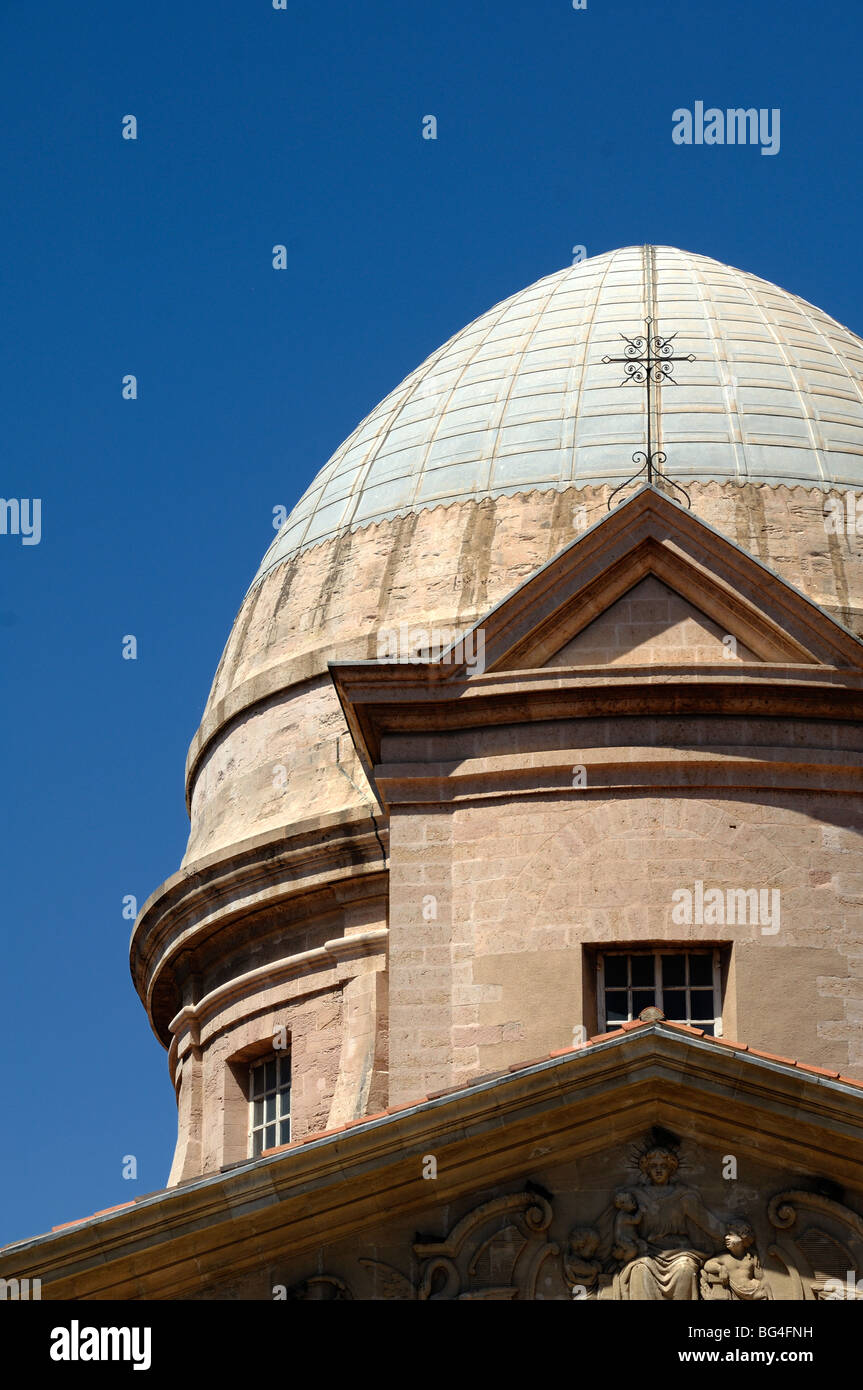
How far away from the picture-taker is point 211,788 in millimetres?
38406

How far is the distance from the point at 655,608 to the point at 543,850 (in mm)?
2978

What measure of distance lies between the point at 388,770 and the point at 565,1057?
7370 millimetres

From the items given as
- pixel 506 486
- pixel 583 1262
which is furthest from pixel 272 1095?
pixel 583 1262

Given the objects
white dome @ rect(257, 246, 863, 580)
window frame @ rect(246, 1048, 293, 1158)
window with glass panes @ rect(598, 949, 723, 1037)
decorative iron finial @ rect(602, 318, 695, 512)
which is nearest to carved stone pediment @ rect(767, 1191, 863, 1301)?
window with glass panes @ rect(598, 949, 723, 1037)

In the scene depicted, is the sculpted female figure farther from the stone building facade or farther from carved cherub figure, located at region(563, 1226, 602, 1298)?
carved cherub figure, located at region(563, 1226, 602, 1298)

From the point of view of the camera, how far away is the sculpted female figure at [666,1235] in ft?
77.6

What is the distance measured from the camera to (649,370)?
34.3m

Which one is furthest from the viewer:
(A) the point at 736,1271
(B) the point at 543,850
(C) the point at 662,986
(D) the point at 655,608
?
(D) the point at 655,608

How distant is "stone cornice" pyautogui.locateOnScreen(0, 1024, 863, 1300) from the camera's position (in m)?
24.0

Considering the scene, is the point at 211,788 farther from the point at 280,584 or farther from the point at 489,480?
the point at 489,480

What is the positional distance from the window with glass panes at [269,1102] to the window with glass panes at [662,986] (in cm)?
615

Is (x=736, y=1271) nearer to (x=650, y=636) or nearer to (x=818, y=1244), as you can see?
(x=818, y=1244)

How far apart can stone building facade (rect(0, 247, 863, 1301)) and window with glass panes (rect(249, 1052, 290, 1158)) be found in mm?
46
